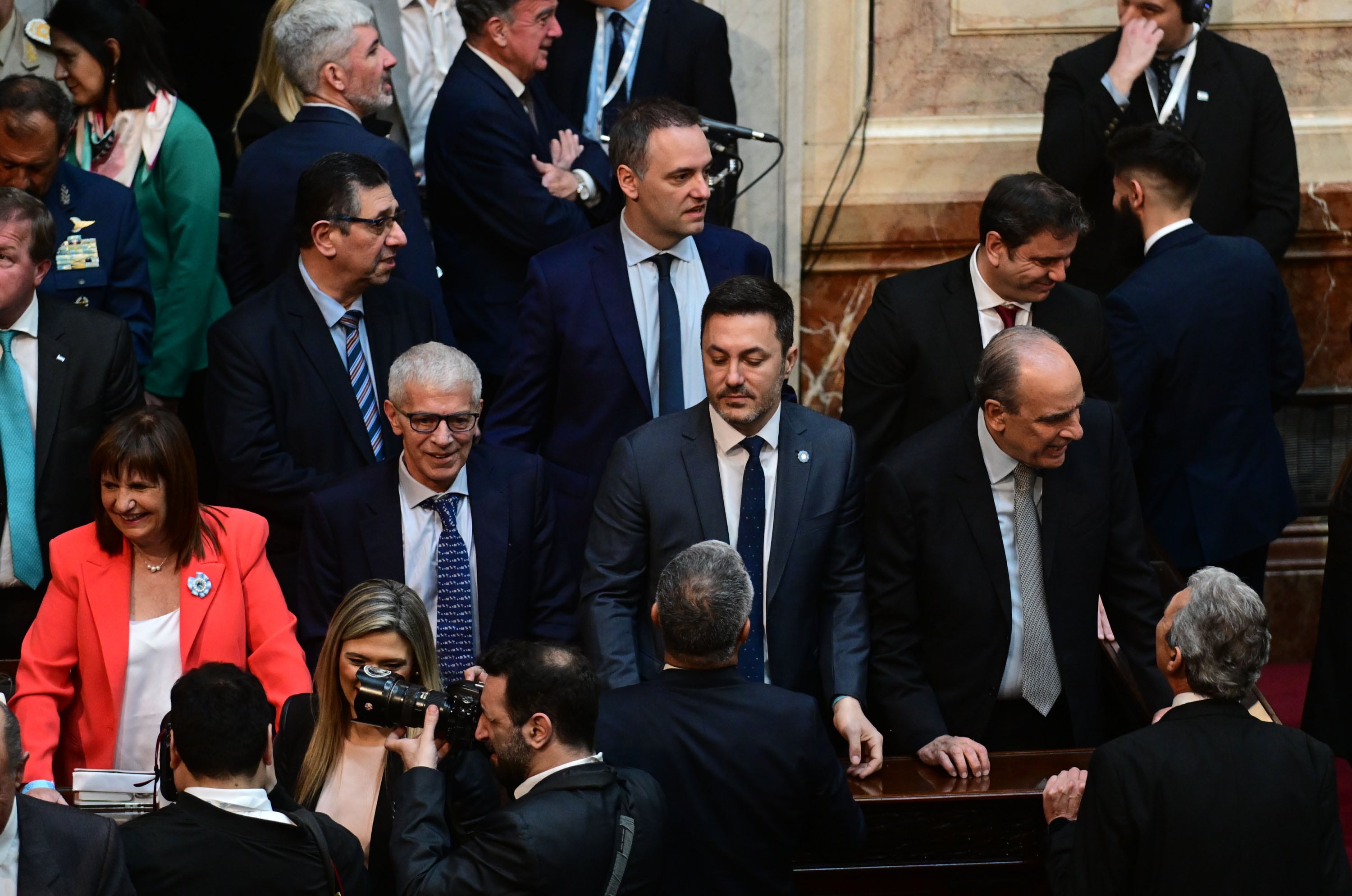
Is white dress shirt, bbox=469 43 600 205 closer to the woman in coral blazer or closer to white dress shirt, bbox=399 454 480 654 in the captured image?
white dress shirt, bbox=399 454 480 654

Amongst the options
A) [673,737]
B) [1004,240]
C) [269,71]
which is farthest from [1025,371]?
[269,71]

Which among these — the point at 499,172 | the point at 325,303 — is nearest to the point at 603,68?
the point at 499,172

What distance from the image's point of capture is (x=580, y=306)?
452 centimetres

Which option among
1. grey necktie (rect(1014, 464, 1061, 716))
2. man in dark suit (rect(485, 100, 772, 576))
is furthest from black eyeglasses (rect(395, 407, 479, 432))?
grey necktie (rect(1014, 464, 1061, 716))

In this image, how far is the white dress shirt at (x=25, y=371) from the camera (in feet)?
14.5

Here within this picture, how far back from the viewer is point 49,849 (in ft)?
9.53

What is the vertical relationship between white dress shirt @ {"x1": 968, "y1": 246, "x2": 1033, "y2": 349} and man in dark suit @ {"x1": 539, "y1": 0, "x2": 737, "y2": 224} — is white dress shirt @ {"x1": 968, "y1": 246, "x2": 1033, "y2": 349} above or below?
below

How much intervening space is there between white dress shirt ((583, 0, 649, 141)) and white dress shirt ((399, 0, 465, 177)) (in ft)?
1.87

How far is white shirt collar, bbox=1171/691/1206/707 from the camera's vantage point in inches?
125

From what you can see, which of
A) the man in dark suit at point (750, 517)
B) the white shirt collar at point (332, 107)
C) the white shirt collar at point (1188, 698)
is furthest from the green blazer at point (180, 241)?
the white shirt collar at point (1188, 698)

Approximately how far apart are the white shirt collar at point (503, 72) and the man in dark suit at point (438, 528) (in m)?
1.22

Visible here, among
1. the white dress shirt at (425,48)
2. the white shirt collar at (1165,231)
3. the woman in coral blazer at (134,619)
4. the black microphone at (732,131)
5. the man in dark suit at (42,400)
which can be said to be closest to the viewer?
the woman in coral blazer at (134,619)

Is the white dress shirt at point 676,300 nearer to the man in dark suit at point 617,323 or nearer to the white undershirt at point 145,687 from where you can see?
the man in dark suit at point 617,323

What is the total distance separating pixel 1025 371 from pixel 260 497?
1.98 meters
